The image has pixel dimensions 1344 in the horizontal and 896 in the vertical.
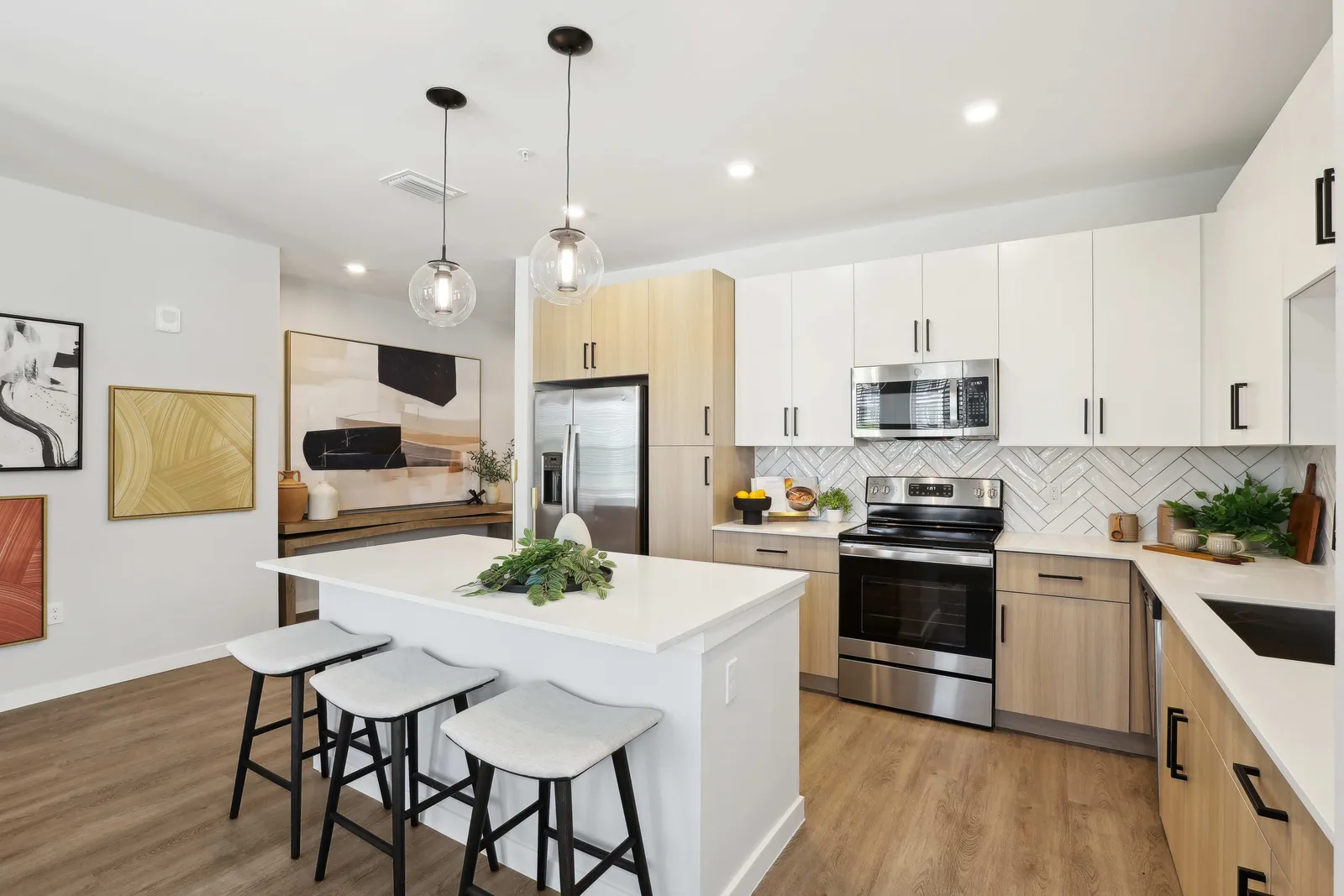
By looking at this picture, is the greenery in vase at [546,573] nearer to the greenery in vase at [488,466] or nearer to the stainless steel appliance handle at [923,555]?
the stainless steel appliance handle at [923,555]

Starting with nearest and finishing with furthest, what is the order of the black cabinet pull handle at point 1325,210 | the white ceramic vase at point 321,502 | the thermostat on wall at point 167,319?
the black cabinet pull handle at point 1325,210
the thermostat on wall at point 167,319
the white ceramic vase at point 321,502

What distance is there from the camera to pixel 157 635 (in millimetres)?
3824

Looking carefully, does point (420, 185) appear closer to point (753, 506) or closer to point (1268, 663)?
point (753, 506)

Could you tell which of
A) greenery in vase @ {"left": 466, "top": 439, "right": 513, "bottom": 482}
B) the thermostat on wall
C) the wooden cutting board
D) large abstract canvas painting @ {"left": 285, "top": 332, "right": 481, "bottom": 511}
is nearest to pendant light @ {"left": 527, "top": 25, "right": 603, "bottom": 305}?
the wooden cutting board

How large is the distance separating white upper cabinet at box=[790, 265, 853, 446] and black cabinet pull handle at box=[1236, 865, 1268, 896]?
8.51 feet

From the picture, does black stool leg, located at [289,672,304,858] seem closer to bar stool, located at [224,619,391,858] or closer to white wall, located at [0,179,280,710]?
bar stool, located at [224,619,391,858]

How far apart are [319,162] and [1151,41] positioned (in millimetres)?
3223

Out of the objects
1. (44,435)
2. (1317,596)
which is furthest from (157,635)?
(1317,596)

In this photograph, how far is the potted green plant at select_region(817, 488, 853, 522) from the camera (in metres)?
3.91

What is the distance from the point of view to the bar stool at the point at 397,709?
6.06 feet

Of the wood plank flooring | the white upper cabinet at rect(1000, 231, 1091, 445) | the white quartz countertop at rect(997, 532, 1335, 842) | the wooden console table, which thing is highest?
the white upper cabinet at rect(1000, 231, 1091, 445)

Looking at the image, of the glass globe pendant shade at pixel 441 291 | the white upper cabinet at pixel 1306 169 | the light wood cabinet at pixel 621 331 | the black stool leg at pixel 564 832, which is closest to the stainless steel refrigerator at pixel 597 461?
the light wood cabinet at pixel 621 331

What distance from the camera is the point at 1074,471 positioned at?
3439mm

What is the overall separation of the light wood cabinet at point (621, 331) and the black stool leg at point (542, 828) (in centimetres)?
265
